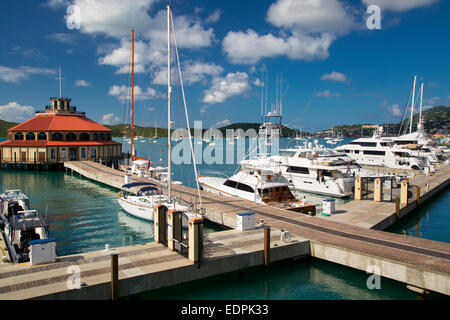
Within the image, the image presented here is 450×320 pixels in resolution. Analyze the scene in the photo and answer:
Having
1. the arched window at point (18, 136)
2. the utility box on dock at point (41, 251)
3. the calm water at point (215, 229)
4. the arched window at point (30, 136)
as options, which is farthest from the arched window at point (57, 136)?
Answer: the utility box on dock at point (41, 251)

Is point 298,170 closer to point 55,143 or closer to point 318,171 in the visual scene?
point 318,171

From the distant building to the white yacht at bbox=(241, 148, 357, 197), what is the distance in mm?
37370

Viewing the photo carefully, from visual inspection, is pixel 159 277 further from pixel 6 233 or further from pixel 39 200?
pixel 39 200

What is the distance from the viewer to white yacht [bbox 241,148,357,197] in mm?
34844

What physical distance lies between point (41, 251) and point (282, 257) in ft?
33.2

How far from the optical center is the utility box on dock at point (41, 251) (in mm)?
12523

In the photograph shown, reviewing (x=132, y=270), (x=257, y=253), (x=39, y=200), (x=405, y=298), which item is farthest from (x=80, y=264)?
(x=39, y=200)

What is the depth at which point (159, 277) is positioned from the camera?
12.4 m

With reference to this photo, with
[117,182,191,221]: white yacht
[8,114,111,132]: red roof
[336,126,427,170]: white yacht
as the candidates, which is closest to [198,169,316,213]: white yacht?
[117,182,191,221]: white yacht
